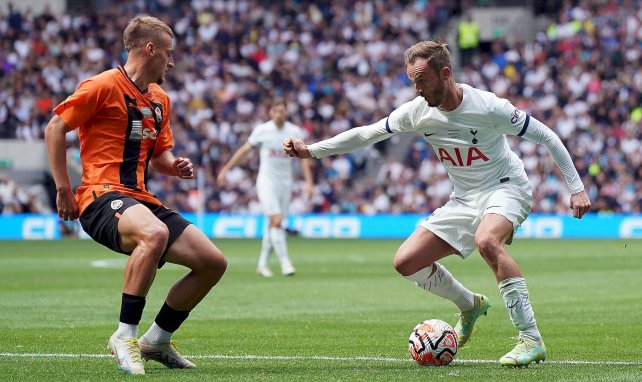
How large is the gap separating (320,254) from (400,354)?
626 inches

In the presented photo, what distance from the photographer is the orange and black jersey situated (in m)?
7.98

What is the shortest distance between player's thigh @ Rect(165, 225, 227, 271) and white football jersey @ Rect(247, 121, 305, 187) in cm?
1079

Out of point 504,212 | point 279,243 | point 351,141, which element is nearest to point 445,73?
point 351,141

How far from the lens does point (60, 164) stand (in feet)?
25.7

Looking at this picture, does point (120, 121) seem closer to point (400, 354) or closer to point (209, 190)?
point (400, 354)

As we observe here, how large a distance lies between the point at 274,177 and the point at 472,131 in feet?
35.2

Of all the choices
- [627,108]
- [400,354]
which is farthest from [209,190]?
[400,354]

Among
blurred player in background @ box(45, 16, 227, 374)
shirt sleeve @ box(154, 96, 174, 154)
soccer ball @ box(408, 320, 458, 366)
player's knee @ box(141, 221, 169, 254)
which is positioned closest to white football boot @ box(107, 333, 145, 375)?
blurred player in background @ box(45, 16, 227, 374)

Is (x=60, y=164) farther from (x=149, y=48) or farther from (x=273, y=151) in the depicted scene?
(x=273, y=151)

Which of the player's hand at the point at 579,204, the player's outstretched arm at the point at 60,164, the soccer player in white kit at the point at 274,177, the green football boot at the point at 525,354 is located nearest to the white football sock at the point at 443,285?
the green football boot at the point at 525,354

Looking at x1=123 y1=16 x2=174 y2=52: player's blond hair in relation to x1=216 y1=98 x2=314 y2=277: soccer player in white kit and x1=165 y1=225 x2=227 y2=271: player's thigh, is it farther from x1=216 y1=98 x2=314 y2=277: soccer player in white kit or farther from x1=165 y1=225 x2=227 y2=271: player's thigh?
x1=216 y1=98 x2=314 y2=277: soccer player in white kit

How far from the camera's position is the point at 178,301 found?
8.31 meters

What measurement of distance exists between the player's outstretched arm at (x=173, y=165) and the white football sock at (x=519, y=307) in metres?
2.45

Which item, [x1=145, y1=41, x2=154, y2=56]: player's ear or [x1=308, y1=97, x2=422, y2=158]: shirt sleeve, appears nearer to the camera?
[x1=145, y1=41, x2=154, y2=56]: player's ear
